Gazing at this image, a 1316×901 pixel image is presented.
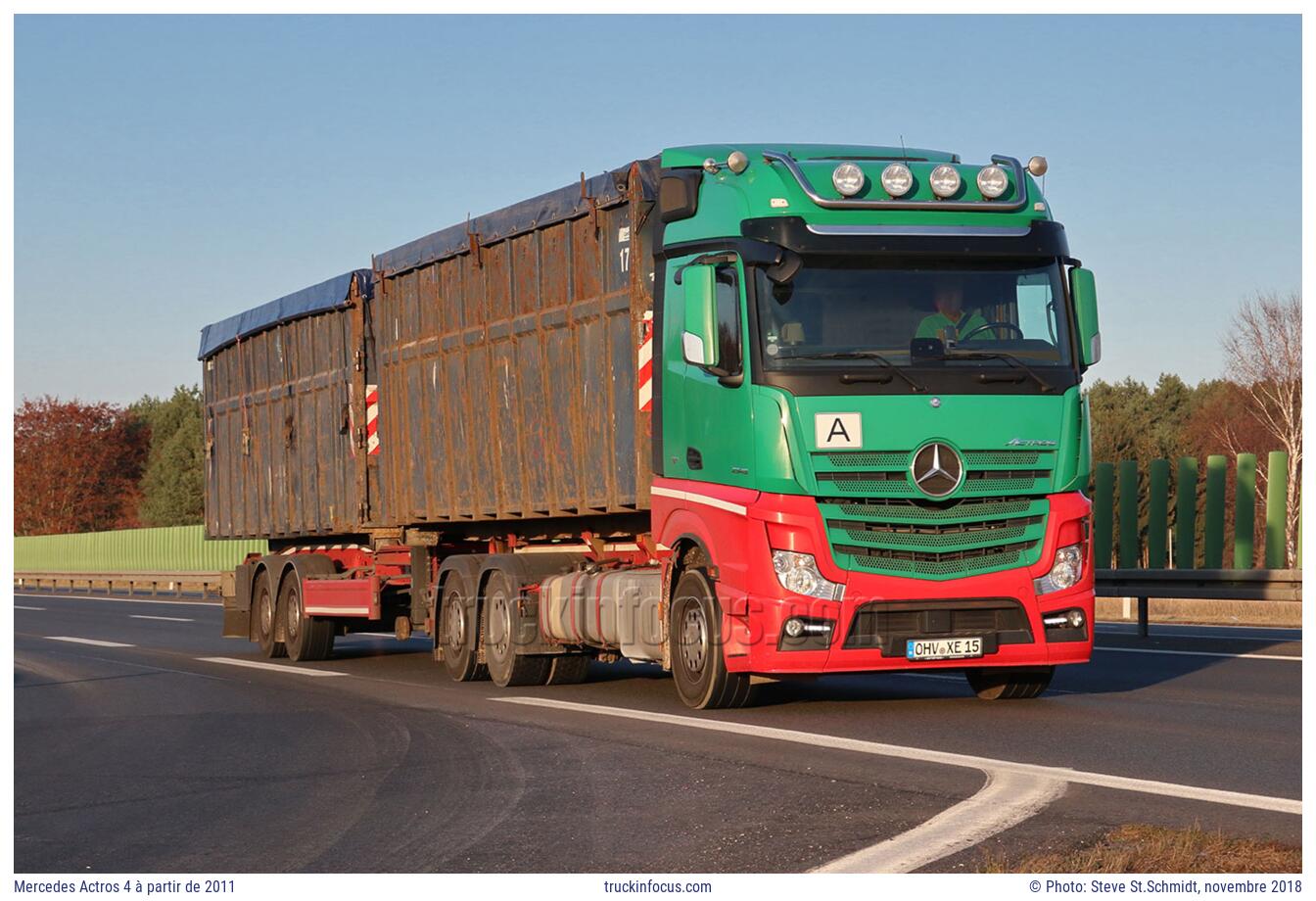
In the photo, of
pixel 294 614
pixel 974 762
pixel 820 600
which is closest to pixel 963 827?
pixel 974 762

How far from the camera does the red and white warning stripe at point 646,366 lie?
46.2 feet

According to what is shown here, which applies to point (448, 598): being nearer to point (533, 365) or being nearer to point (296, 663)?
point (533, 365)

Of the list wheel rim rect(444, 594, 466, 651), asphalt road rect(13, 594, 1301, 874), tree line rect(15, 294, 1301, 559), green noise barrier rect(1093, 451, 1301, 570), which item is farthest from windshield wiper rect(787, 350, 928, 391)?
tree line rect(15, 294, 1301, 559)

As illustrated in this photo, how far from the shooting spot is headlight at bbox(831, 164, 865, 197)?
506 inches

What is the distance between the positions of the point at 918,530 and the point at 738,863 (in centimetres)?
542

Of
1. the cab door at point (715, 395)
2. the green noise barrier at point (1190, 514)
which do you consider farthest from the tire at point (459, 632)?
the green noise barrier at point (1190, 514)

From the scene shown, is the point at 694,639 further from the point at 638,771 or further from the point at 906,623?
the point at 638,771

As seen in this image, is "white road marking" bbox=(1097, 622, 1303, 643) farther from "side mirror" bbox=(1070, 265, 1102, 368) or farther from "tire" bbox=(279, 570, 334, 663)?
"tire" bbox=(279, 570, 334, 663)

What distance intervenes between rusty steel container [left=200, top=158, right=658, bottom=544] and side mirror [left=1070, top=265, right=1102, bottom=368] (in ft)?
9.93

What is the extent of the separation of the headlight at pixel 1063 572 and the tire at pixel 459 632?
18.5 feet

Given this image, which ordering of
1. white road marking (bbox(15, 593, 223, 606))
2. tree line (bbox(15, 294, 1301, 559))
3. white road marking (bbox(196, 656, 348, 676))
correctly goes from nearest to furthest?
white road marking (bbox(196, 656, 348, 676)) → white road marking (bbox(15, 593, 223, 606)) → tree line (bbox(15, 294, 1301, 559))

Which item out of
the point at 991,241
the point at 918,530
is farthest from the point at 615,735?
the point at 991,241

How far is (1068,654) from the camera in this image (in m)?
12.8

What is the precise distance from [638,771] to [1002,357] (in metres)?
4.07
